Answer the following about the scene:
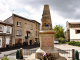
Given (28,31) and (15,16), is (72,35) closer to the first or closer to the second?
(28,31)

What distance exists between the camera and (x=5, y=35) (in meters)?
24.6

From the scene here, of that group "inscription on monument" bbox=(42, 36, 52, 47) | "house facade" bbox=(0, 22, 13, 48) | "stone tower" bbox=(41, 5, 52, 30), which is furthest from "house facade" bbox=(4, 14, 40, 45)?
"inscription on monument" bbox=(42, 36, 52, 47)

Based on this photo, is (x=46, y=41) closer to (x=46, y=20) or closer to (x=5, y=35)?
(x=46, y=20)

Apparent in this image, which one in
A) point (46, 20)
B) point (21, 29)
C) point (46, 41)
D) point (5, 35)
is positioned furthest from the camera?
point (21, 29)

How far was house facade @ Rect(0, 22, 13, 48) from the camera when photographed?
2369cm

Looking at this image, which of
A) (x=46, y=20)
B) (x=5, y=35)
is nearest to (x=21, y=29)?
(x=5, y=35)

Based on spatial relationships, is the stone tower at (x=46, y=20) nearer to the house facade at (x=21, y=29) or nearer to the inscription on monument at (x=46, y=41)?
the inscription on monument at (x=46, y=41)

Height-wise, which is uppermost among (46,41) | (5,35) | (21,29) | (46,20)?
(21,29)

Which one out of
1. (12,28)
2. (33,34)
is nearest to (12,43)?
(12,28)

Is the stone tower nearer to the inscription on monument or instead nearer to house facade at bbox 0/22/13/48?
the inscription on monument

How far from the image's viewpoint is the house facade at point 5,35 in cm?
2369

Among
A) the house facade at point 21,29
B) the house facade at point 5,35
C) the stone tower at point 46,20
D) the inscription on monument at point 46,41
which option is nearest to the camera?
the inscription on monument at point 46,41

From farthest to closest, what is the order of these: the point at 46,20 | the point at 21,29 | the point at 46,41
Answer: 1. the point at 21,29
2. the point at 46,20
3. the point at 46,41

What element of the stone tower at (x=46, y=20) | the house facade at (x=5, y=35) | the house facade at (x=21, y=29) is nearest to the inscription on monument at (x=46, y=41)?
the stone tower at (x=46, y=20)
